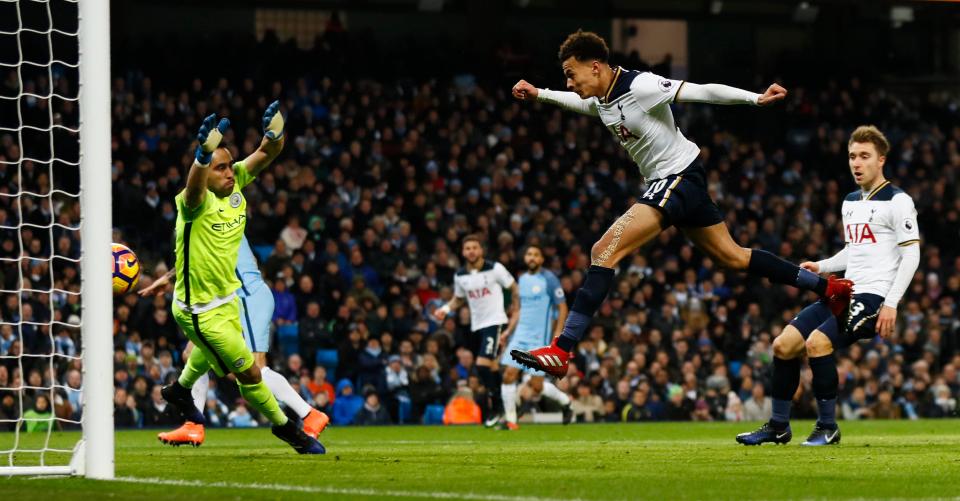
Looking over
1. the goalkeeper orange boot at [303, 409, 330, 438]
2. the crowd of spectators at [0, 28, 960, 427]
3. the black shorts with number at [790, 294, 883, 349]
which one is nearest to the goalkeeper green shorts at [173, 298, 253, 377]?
the goalkeeper orange boot at [303, 409, 330, 438]

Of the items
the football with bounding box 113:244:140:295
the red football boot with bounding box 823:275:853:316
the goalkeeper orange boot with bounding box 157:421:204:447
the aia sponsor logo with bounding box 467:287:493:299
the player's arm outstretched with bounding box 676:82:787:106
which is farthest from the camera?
the aia sponsor logo with bounding box 467:287:493:299

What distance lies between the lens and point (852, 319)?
10.5 meters

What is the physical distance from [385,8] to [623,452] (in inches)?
842

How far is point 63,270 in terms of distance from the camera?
65.6 feet

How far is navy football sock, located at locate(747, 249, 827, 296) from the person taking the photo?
32.2ft

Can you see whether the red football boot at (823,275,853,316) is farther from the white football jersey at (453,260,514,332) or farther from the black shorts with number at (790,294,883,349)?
the white football jersey at (453,260,514,332)

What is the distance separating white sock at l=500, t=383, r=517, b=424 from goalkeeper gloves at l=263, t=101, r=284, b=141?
840 centimetres

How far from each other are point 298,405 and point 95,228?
3.65 m

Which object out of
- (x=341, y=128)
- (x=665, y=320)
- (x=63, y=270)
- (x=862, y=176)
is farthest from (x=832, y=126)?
(x=862, y=176)

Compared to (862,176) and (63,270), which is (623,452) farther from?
(63,270)

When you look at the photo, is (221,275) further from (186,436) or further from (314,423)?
(186,436)

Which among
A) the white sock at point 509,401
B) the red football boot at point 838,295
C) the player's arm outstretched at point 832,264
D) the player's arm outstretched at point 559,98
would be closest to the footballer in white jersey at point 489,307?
the white sock at point 509,401

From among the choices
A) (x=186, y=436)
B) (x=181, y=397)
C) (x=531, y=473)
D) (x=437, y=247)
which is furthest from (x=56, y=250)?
(x=531, y=473)

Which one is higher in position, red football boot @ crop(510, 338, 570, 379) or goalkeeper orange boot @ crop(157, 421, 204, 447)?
red football boot @ crop(510, 338, 570, 379)
